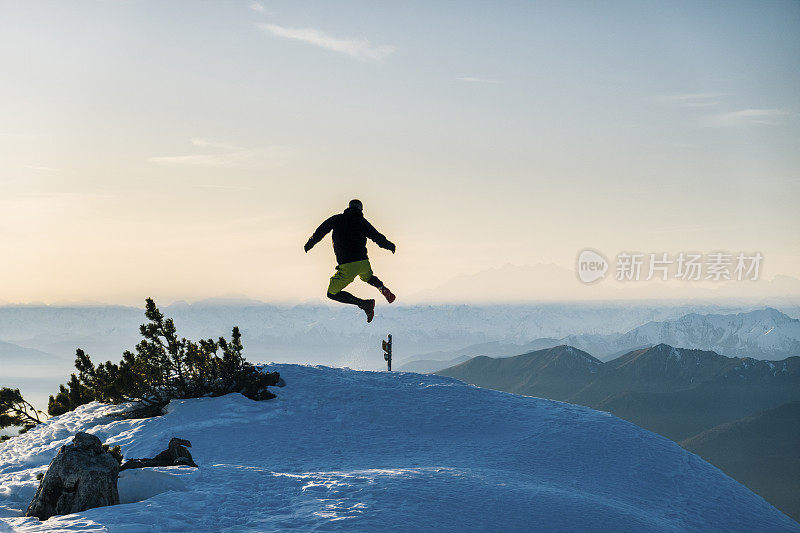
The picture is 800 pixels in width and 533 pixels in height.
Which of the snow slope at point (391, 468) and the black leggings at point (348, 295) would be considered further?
the black leggings at point (348, 295)

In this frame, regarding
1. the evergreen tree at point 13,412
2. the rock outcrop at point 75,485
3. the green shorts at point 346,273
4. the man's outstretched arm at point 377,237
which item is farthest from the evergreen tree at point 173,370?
the rock outcrop at point 75,485

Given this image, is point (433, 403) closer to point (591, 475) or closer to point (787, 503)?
point (591, 475)

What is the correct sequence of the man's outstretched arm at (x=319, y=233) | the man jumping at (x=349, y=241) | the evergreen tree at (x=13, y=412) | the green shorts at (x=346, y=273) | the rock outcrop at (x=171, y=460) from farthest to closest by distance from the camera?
the evergreen tree at (x=13, y=412)
the green shorts at (x=346, y=273)
the man jumping at (x=349, y=241)
the man's outstretched arm at (x=319, y=233)
the rock outcrop at (x=171, y=460)

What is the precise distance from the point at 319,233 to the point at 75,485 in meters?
6.91

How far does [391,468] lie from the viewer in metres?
9.70

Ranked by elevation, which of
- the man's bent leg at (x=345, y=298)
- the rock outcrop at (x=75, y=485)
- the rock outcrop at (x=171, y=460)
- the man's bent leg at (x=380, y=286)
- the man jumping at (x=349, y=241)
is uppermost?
the man jumping at (x=349, y=241)

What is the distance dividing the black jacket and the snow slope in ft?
12.1

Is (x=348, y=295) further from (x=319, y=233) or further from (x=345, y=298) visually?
(x=319, y=233)

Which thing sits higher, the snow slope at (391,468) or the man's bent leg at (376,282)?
the man's bent leg at (376,282)

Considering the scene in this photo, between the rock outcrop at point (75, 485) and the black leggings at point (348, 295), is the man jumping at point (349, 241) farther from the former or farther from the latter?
the rock outcrop at point (75, 485)

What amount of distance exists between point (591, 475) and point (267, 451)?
18.9ft

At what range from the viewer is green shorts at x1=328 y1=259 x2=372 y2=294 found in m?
13.3

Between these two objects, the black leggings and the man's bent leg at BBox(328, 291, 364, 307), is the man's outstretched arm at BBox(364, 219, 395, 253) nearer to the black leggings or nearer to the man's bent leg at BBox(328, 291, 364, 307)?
the black leggings

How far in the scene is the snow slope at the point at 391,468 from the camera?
7.07 meters
